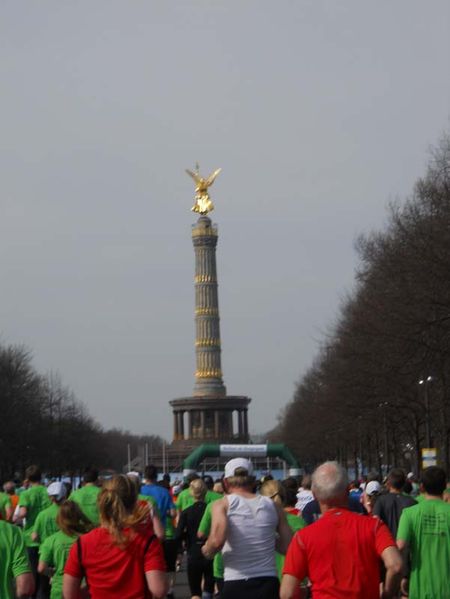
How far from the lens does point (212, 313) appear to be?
12412 cm

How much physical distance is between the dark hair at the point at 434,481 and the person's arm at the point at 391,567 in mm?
1968

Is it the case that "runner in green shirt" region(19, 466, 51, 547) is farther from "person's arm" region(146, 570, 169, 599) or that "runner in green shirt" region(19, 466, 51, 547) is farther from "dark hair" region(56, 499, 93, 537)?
"person's arm" region(146, 570, 169, 599)

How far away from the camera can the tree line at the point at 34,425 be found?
2901 inches

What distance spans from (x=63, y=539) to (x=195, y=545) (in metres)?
5.05

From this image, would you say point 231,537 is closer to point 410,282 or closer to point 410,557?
point 410,557

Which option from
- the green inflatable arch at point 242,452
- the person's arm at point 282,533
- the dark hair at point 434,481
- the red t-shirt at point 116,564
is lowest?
the red t-shirt at point 116,564

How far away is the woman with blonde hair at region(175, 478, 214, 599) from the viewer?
1555 centimetres

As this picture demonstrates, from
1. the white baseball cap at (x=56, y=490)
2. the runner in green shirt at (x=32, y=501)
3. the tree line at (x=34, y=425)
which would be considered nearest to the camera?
the white baseball cap at (x=56, y=490)

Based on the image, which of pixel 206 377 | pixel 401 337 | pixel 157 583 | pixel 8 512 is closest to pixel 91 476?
pixel 8 512

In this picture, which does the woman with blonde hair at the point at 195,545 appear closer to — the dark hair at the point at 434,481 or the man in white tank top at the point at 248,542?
the man in white tank top at the point at 248,542

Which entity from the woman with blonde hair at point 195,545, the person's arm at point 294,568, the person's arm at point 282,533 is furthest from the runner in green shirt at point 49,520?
the person's arm at point 294,568

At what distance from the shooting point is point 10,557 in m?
8.10

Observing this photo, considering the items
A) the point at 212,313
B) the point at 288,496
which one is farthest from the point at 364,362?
the point at 212,313

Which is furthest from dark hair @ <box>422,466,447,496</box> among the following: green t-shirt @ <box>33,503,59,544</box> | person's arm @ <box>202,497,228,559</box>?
green t-shirt @ <box>33,503,59,544</box>
